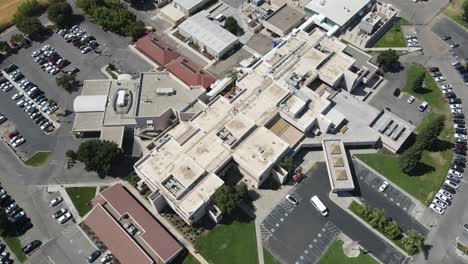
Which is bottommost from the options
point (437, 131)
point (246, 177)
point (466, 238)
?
point (246, 177)

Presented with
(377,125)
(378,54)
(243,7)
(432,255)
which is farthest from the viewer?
(243,7)

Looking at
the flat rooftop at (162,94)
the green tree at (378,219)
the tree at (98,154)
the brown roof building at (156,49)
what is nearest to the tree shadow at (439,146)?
the green tree at (378,219)

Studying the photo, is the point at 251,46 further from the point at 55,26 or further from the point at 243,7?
the point at 55,26

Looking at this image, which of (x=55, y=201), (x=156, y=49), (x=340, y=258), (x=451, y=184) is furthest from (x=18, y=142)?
(x=451, y=184)

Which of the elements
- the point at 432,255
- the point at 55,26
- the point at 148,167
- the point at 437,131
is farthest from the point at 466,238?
the point at 55,26

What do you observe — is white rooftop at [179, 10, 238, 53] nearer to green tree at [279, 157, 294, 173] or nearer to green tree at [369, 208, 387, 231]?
green tree at [279, 157, 294, 173]

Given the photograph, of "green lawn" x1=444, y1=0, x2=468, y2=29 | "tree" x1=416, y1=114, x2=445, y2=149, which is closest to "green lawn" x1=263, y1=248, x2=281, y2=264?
"tree" x1=416, y1=114, x2=445, y2=149

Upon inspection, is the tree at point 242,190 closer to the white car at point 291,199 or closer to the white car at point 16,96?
the white car at point 291,199
